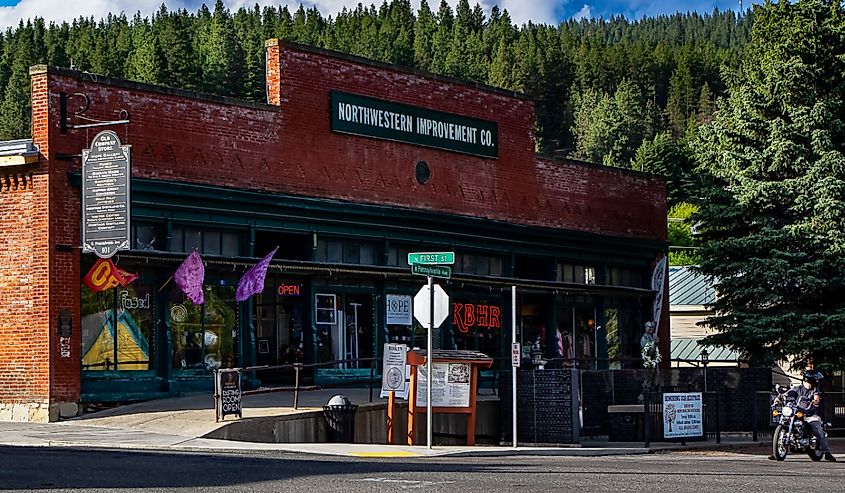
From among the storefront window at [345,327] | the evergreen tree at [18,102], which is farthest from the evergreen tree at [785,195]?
the evergreen tree at [18,102]

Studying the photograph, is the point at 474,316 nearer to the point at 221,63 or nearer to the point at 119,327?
the point at 119,327

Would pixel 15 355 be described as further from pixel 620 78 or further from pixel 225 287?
pixel 620 78

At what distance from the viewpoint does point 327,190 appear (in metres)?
31.0

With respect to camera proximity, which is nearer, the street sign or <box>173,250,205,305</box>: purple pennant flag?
the street sign

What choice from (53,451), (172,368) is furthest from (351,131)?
(53,451)

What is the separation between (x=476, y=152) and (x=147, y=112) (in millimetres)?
10692

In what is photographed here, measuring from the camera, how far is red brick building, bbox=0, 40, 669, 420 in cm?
2562

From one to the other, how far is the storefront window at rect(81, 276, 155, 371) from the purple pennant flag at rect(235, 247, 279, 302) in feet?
6.69

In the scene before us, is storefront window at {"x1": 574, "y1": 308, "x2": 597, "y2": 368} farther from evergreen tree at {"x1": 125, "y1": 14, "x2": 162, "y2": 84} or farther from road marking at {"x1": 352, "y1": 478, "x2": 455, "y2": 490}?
→ evergreen tree at {"x1": 125, "y1": 14, "x2": 162, "y2": 84}

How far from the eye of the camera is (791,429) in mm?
21672

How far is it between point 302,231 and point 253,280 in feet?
7.29

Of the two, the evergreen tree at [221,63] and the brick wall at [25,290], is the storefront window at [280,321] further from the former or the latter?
the evergreen tree at [221,63]

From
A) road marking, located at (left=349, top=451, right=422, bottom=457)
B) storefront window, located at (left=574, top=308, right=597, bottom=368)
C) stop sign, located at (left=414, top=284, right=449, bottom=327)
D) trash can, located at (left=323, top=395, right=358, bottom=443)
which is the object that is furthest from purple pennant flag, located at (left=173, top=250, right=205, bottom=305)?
storefront window, located at (left=574, top=308, right=597, bottom=368)

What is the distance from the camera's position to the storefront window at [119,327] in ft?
85.7
